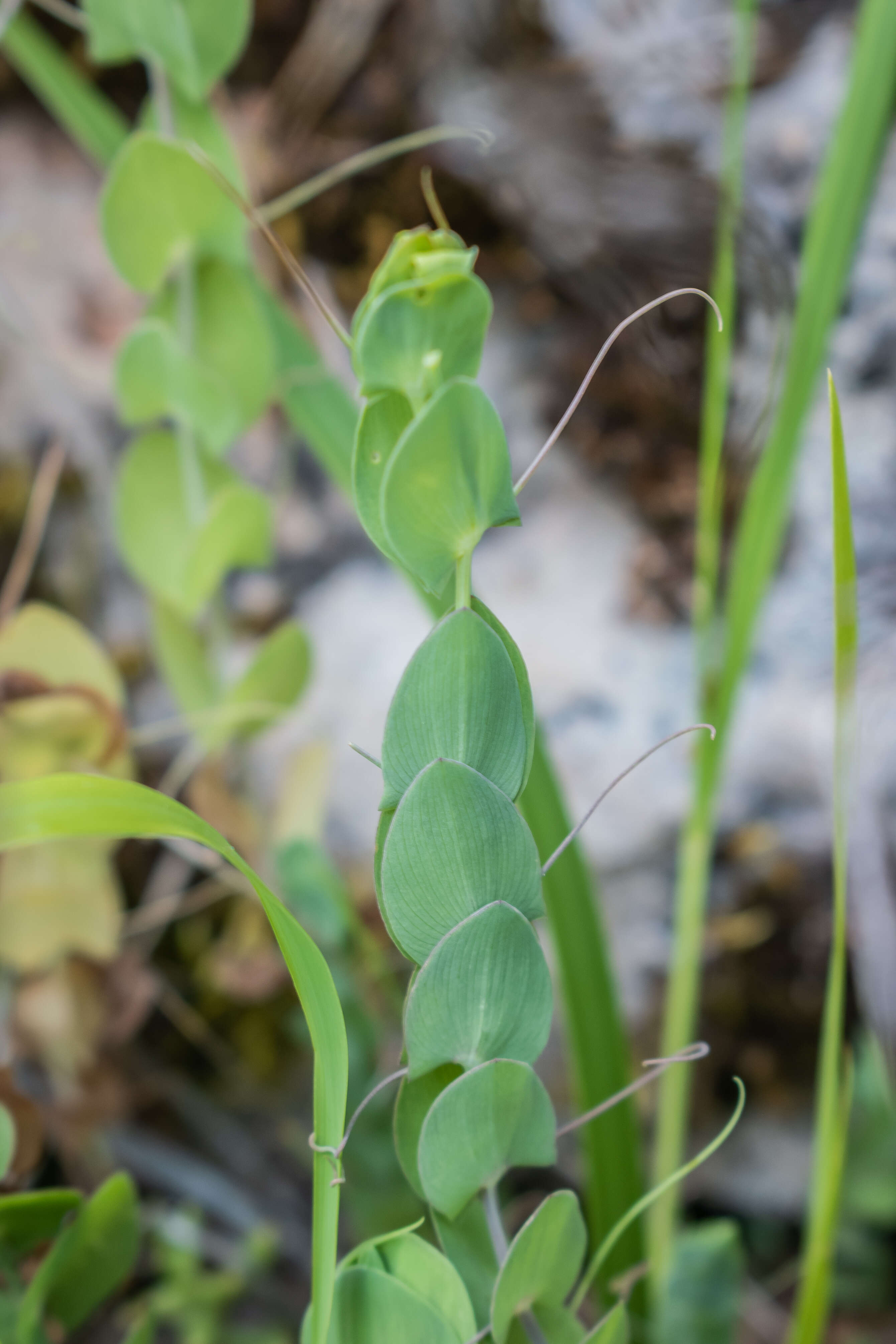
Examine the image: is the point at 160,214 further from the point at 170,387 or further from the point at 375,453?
the point at 375,453

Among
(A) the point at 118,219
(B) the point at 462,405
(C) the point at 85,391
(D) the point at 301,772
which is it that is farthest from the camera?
(C) the point at 85,391

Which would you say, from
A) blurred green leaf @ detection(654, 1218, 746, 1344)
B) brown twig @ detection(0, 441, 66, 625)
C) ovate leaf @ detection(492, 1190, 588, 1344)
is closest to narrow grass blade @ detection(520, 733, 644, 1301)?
blurred green leaf @ detection(654, 1218, 746, 1344)

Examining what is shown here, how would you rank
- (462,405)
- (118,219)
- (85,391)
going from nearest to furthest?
1. (462,405)
2. (118,219)
3. (85,391)

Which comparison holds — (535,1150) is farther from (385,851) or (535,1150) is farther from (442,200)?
(442,200)

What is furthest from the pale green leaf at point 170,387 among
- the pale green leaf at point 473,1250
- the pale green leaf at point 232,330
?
the pale green leaf at point 473,1250

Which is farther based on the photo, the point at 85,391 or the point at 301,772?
the point at 85,391

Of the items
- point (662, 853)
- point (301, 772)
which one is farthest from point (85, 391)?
point (662, 853)
